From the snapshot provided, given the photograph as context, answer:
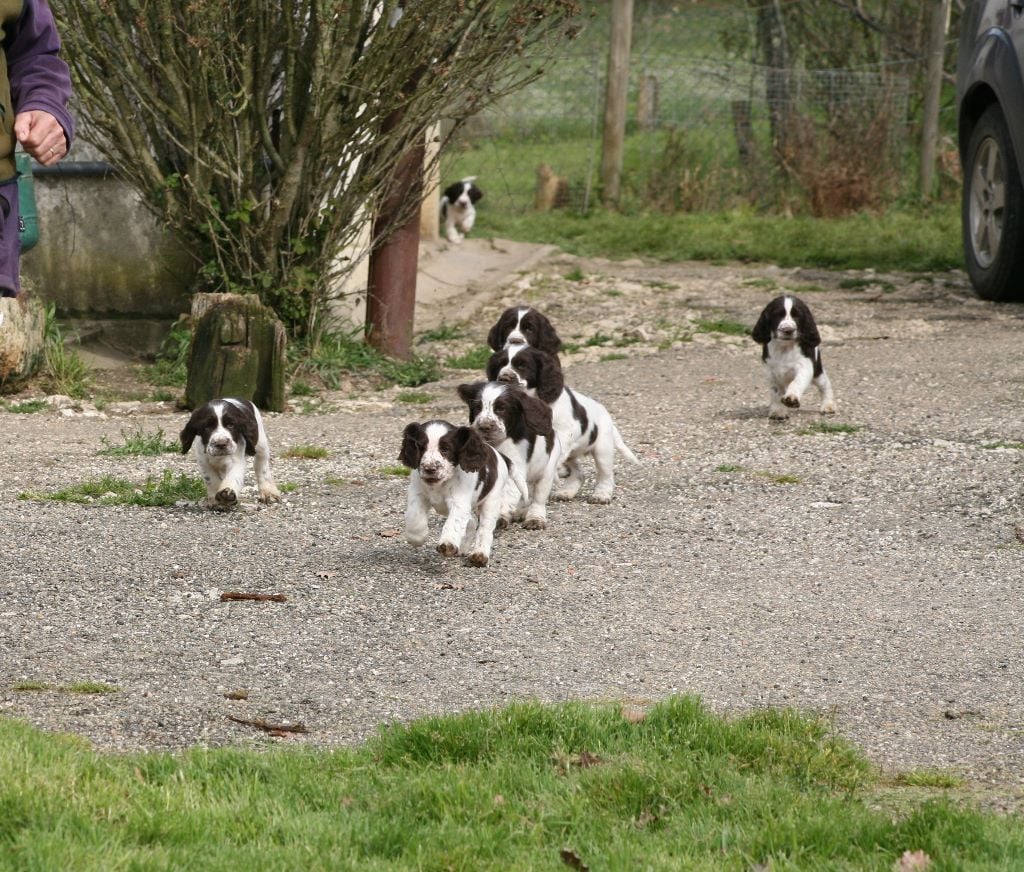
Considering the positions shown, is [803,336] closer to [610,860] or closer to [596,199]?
[610,860]

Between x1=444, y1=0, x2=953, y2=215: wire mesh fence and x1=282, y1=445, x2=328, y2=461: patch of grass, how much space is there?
1212 cm

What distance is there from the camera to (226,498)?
8.02m

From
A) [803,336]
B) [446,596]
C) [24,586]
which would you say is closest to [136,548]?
[24,586]

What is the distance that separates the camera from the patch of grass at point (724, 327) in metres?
14.0

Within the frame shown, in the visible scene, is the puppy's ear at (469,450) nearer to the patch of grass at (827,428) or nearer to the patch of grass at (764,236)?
the patch of grass at (827,428)

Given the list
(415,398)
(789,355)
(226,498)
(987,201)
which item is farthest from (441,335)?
(226,498)

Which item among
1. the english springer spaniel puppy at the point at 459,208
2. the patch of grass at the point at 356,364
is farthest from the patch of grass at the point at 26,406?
the english springer spaniel puppy at the point at 459,208

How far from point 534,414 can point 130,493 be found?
7.05 ft

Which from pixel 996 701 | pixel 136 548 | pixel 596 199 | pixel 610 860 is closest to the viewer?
pixel 610 860

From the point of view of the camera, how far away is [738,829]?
4074 mm

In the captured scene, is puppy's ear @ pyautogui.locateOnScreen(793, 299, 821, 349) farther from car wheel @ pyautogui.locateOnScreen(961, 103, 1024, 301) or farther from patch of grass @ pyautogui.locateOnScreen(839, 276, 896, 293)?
patch of grass @ pyautogui.locateOnScreen(839, 276, 896, 293)

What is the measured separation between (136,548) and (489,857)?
3.65m

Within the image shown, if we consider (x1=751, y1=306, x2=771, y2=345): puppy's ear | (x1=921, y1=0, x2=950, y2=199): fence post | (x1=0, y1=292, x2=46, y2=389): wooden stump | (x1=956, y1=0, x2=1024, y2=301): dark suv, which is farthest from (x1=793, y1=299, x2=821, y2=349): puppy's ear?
(x1=921, y1=0, x2=950, y2=199): fence post

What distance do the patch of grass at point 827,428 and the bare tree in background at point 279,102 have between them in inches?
128
